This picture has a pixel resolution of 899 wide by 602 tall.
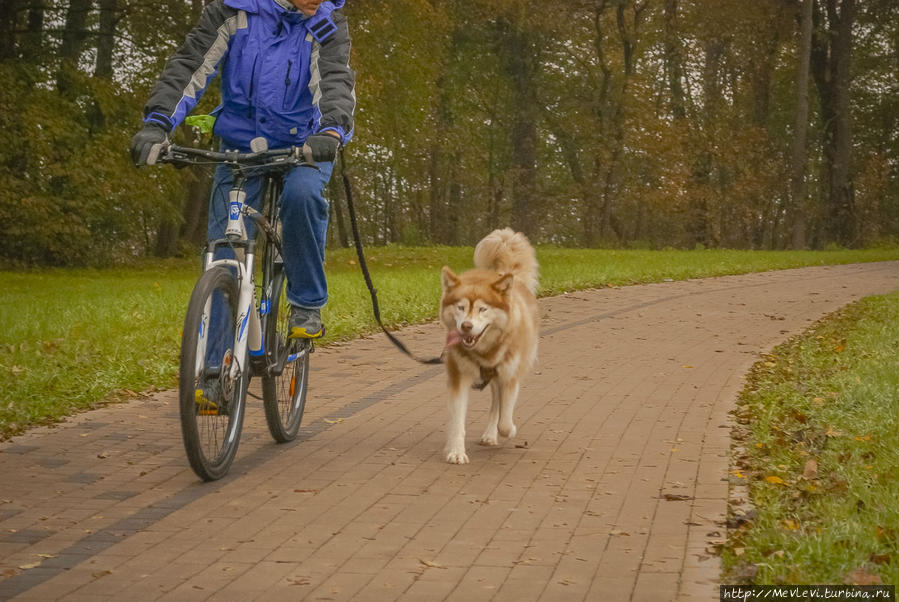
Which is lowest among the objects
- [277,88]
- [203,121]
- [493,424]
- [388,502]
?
[388,502]

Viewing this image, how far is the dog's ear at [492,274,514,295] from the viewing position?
694 centimetres

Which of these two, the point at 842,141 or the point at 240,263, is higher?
the point at 842,141

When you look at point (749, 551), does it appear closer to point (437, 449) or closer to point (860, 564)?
point (860, 564)

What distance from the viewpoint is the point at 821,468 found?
636 centimetres

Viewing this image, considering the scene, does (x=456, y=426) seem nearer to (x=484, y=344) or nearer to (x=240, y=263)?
(x=484, y=344)

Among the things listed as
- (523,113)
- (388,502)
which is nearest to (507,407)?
(388,502)

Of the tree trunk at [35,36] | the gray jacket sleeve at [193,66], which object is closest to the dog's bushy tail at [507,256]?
the gray jacket sleeve at [193,66]

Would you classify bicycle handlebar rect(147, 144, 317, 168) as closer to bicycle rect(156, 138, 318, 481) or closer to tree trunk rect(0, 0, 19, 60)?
bicycle rect(156, 138, 318, 481)

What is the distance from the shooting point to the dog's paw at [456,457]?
677 centimetres

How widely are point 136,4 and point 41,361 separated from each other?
763 inches

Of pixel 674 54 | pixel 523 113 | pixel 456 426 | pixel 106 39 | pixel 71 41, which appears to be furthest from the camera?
pixel 523 113

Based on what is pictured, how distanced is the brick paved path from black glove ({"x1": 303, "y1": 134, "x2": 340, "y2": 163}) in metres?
1.63

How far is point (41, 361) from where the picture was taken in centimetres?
1002

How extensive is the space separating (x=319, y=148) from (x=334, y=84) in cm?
53
